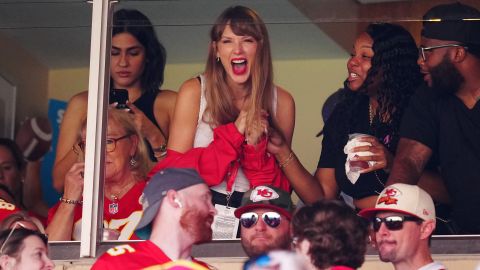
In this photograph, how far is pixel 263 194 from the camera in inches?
313

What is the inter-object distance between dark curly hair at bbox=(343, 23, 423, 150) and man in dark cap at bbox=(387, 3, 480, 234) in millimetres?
103

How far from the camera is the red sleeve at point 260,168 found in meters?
8.61

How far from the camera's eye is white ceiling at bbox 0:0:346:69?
346 inches

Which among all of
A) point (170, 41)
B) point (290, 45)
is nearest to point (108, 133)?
point (170, 41)

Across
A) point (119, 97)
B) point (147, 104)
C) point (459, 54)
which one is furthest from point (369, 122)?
point (119, 97)

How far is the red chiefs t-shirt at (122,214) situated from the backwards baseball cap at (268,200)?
2.90 feet

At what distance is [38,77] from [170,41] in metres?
1.32

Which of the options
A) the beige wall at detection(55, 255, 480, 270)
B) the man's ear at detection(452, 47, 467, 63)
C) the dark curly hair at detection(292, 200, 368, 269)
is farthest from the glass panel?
the dark curly hair at detection(292, 200, 368, 269)

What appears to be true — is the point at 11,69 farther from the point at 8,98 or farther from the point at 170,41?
the point at 170,41

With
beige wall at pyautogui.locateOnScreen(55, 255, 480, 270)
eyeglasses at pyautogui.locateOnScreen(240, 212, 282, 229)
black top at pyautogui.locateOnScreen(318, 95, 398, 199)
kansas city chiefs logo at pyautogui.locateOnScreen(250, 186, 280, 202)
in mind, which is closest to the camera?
eyeglasses at pyautogui.locateOnScreen(240, 212, 282, 229)

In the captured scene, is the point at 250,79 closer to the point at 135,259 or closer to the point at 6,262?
the point at 6,262

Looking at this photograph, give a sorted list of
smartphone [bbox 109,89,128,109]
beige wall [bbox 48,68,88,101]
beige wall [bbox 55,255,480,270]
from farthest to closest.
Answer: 1. beige wall [bbox 48,68,88,101]
2. smartphone [bbox 109,89,128,109]
3. beige wall [bbox 55,255,480,270]

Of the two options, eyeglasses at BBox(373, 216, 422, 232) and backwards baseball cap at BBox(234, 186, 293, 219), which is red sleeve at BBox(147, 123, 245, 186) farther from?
eyeglasses at BBox(373, 216, 422, 232)

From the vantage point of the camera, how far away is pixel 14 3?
29.6ft
